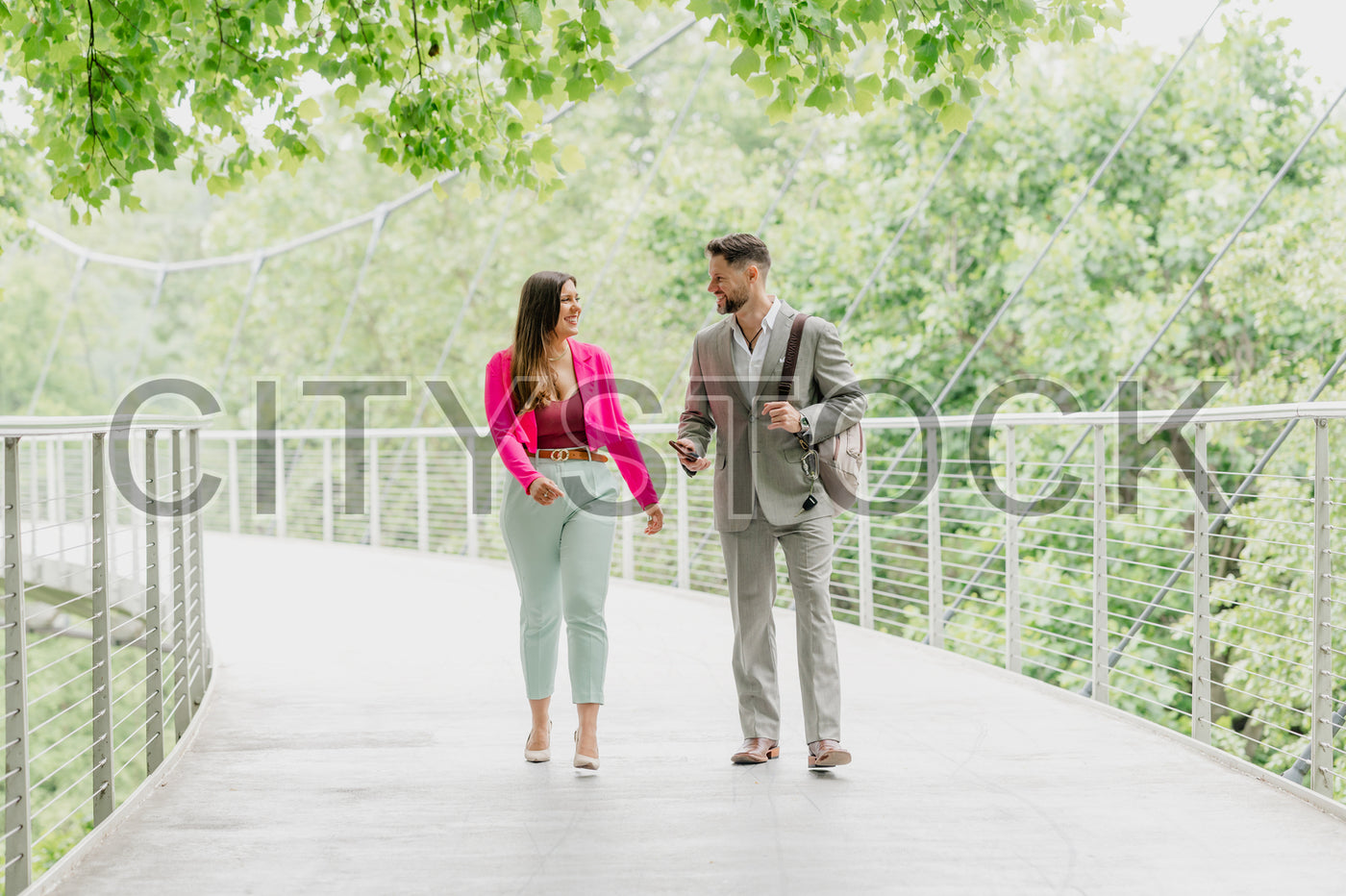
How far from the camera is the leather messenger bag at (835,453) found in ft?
9.95

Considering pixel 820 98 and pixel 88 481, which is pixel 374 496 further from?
pixel 820 98

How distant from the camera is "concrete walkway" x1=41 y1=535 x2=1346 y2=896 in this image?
235 cm

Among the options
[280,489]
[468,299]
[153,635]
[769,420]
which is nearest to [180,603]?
[153,635]

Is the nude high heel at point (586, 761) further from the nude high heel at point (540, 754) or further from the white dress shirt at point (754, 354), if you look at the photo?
the white dress shirt at point (754, 354)

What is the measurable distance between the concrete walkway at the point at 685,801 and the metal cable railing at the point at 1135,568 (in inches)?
10.6

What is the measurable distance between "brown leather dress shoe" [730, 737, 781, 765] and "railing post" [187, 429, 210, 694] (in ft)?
5.11

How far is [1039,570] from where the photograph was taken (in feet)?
30.8

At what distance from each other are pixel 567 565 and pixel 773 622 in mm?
485

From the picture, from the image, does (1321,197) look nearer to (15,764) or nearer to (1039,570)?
(1039,570)

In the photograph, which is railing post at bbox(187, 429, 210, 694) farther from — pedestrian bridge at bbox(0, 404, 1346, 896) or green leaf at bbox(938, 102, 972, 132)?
green leaf at bbox(938, 102, 972, 132)

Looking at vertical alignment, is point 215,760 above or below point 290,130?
below

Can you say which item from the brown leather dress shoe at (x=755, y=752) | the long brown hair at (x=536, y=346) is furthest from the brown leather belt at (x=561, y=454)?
the brown leather dress shoe at (x=755, y=752)

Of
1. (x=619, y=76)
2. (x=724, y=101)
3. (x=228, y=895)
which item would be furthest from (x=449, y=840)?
(x=724, y=101)

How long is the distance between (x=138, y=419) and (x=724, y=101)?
1976 cm
